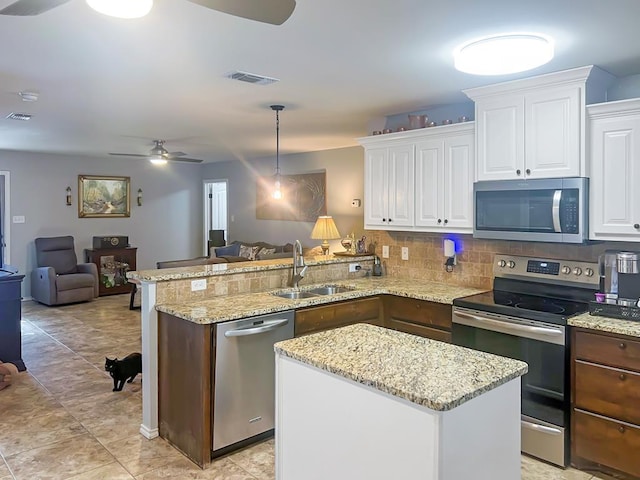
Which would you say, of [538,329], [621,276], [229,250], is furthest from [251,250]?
[621,276]

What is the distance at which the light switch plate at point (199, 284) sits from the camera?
3324 millimetres

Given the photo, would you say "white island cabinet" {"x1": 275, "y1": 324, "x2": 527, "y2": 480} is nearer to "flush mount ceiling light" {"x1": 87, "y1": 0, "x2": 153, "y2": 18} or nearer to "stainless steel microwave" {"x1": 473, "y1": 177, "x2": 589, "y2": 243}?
"flush mount ceiling light" {"x1": 87, "y1": 0, "x2": 153, "y2": 18}

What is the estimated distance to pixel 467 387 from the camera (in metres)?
1.53

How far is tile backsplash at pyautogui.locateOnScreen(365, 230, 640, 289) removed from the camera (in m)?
3.41

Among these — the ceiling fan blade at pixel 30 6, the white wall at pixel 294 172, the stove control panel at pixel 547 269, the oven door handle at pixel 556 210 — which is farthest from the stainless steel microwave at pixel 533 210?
the white wall at pixel 294 172

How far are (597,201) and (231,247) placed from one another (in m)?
6.32

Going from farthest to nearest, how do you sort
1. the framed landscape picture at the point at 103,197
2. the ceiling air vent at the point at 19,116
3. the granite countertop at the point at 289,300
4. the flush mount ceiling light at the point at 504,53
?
the framed landscape picture at the point at 103,197, the ceiling air vent at the point at 19,116, the granite countertop at the point at 289,300, the flush mount ceiling light at the point at 504,53

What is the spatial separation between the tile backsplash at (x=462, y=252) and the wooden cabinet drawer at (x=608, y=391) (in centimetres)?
87

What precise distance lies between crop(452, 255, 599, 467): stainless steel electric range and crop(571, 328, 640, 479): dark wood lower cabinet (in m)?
0.06

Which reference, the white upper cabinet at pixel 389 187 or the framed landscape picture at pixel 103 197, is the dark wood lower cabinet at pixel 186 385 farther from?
the framed landscape picture at pixel 103 197

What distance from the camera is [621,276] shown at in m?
2.97

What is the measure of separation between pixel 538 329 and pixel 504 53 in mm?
1577

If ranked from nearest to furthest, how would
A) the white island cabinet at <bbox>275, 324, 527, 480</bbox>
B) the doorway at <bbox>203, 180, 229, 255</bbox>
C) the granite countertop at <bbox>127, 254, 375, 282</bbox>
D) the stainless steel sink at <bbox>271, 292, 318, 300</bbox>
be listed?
the white island cabinet at <bbox>275, 324, 527, 480</bbox> → the granite countertop at <bbox>127, 254, 375, 282</bbox> → the stainless steel sink at <bbox>271, 292, 318, 300</bbox> → the doorway at <bbox>203, 180, 229, 255</bbox>

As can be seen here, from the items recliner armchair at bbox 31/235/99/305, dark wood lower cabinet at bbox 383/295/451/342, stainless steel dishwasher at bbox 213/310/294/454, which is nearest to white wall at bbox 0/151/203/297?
recliner armchair at bbox 31/235/99/305
